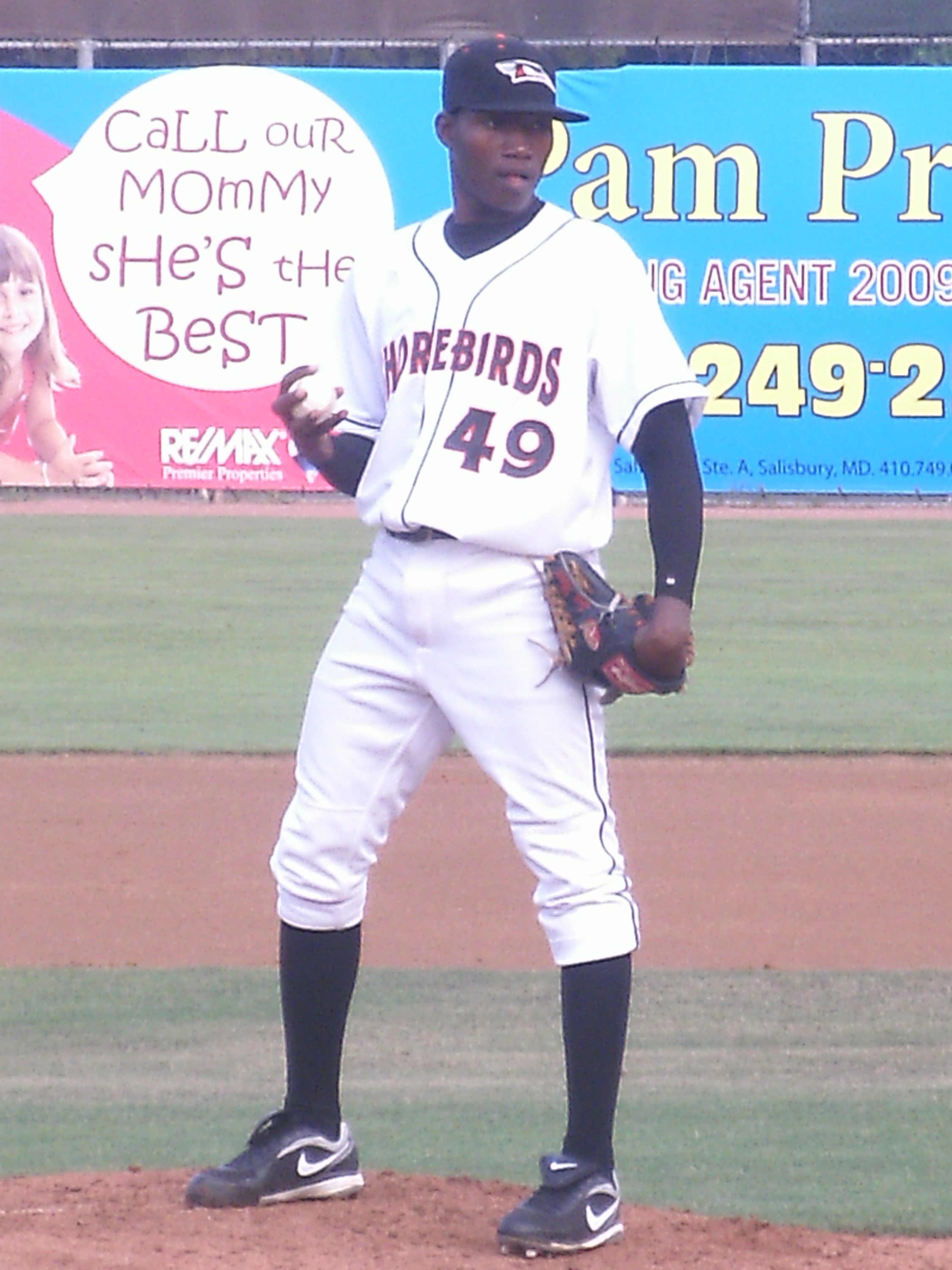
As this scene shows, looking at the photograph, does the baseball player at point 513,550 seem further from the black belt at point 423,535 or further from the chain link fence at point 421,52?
the chain link fence at point 421,52

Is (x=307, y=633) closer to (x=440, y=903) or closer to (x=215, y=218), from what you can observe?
(x=440, y=903)

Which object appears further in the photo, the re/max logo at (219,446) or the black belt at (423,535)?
the re/max logo at (219,446)

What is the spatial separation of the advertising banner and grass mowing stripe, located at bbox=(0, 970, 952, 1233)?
12778 mm

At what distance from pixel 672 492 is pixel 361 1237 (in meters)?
1.17

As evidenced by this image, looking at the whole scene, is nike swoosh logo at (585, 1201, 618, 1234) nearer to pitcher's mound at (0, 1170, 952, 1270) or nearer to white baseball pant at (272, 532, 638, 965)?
pitcher's mound at (0, 1170, 952, 1270)

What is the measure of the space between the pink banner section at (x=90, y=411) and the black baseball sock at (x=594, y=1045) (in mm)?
14845

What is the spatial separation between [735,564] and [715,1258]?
10998 millimetres

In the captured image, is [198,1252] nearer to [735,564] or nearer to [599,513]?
[599,513]

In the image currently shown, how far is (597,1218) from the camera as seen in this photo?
3158 mm

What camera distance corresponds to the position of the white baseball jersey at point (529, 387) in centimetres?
315

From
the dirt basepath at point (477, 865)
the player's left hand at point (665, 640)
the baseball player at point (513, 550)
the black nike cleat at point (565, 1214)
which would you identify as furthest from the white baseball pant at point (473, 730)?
the dirt basepath at point (477, 865)

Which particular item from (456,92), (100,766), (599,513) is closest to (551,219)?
(456,92)

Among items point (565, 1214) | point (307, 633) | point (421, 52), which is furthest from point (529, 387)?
point (421, 52)

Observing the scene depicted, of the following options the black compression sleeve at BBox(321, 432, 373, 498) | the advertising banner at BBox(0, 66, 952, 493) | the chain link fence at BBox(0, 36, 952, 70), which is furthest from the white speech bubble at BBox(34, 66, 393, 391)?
the black compression sleeve at BBox(321, 432, 373, 498)
